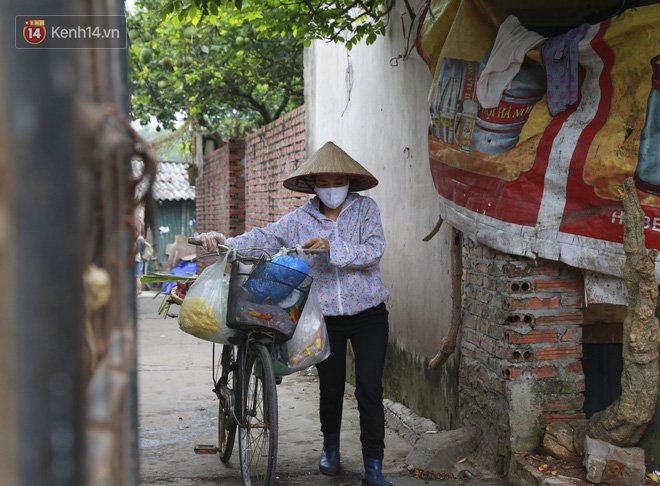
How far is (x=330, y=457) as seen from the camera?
13.4 feet

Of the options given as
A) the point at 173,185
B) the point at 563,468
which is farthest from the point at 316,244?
the point at 173,185

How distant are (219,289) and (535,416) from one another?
175 centimetres

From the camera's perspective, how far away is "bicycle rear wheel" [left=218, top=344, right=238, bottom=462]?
3867 millimetres

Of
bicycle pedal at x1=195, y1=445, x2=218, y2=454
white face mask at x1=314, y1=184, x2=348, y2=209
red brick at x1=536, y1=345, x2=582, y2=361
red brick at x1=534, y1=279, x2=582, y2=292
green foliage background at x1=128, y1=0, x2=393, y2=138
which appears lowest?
bicycle pedal at x1=195, y1=445, x2=218, y2=454

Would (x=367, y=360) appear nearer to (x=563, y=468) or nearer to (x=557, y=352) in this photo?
(x=557, y=352)

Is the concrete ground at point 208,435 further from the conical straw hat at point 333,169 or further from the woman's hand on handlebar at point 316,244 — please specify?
the conical straw hat at point 333,169

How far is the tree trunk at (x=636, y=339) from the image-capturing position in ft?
9.70

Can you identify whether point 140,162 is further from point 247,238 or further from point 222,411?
point 222,411

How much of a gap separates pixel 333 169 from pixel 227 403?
4.71ft

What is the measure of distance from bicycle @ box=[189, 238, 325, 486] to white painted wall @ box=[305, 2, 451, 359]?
4.94 feet

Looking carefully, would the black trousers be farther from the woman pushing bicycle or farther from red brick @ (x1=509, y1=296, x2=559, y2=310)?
red brick @ (x1=509, y1=296, x2=559, y2=310)

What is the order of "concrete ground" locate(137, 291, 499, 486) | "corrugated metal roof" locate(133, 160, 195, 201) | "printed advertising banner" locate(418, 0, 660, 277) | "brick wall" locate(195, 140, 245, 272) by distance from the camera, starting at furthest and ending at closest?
"corrugated metal roof" locate(133, 160, 195, 201) → "brick wall" locate(195, 140, 245, 272) → "concrete ground" locate(137, 291, 499, 486) → "printed advertising banner" locate(418, 0, 660, 277)

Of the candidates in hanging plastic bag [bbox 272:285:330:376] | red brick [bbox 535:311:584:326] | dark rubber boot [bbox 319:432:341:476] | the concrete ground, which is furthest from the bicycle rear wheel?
red brick [bbox 535:311:584:326]

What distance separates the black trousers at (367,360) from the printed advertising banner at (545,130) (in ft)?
2.44
